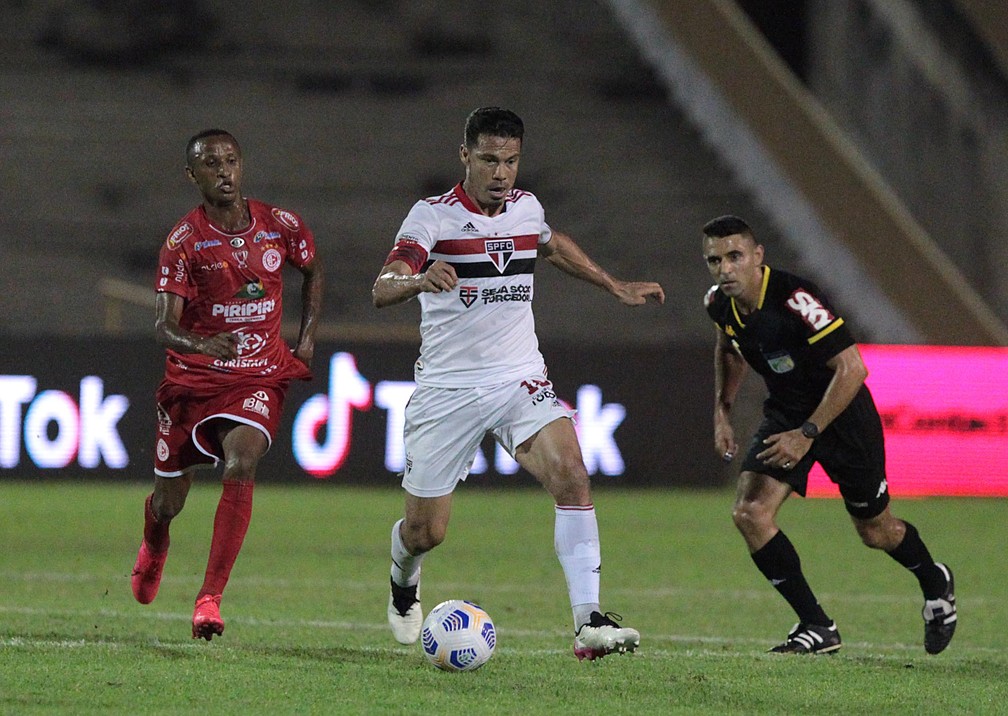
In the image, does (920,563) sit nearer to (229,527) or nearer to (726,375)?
(726,375)

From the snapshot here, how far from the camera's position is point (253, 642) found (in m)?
6.44

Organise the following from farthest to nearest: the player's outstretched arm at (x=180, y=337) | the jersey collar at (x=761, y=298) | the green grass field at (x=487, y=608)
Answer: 1. the jersey collar at (x=761, y=298)
2. the player's outstretched arm at (x=180, y=337)
3. the green grass field at (x=487, y=608)

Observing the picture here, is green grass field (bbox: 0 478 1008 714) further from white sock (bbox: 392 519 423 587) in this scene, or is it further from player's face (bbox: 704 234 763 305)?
player's face (bbox: 704 234 763 305)

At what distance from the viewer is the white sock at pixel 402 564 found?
6629 millimetres

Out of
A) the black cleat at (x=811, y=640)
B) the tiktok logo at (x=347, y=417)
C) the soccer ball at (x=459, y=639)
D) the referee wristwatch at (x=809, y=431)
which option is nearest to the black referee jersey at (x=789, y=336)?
the referee wristwatch at (x=809, y=431)

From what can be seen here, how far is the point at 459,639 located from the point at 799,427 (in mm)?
1907

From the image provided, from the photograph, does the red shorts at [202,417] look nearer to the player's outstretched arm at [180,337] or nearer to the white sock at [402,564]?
the player's outstretched arm at [180,337]

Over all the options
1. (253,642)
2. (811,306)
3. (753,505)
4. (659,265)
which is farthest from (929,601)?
(659,265)

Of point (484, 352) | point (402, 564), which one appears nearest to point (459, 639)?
point (402, 564)

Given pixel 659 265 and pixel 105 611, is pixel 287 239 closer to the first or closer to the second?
pixel 105 611

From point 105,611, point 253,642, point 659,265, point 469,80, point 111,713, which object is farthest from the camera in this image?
point 469,80

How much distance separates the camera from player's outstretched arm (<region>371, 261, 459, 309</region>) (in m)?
5.58

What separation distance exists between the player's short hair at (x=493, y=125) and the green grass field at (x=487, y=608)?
6.52ft

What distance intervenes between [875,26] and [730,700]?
52.9 feet
